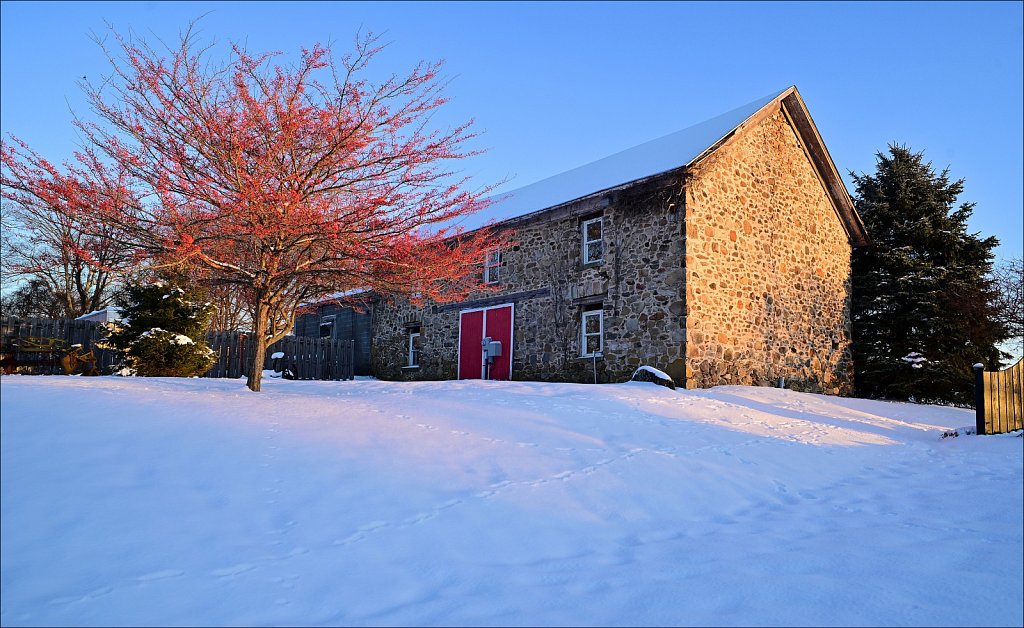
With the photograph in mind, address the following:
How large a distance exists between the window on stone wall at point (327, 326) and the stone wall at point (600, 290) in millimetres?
7001

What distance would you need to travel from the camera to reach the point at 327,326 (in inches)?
946

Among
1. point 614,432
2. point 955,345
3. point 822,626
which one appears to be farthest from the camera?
point 955,345

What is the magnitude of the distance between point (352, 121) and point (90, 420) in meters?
5.20

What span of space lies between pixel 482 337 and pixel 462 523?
43.0ft

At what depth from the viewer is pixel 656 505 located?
16.3 ft

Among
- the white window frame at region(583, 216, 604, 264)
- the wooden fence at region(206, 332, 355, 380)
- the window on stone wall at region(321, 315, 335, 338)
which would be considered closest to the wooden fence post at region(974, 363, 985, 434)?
the white window frame at region(583, 216, 604, 264)

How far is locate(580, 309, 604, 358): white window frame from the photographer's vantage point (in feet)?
48.0

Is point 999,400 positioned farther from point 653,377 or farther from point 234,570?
point 234,570

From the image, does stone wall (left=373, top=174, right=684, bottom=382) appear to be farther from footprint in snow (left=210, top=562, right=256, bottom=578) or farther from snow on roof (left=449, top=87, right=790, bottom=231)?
footprint in snow (left=210, top=562, right=256, bottom=578)

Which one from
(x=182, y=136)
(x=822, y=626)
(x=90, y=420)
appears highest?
(x=182, y=136)

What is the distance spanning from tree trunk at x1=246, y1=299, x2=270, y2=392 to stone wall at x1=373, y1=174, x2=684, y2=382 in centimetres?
355

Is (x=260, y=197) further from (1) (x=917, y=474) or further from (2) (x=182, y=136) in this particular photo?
(1) (x=917, y=474)

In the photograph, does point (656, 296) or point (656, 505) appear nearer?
point (656, 505)

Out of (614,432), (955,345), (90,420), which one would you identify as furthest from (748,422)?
(955,345)
